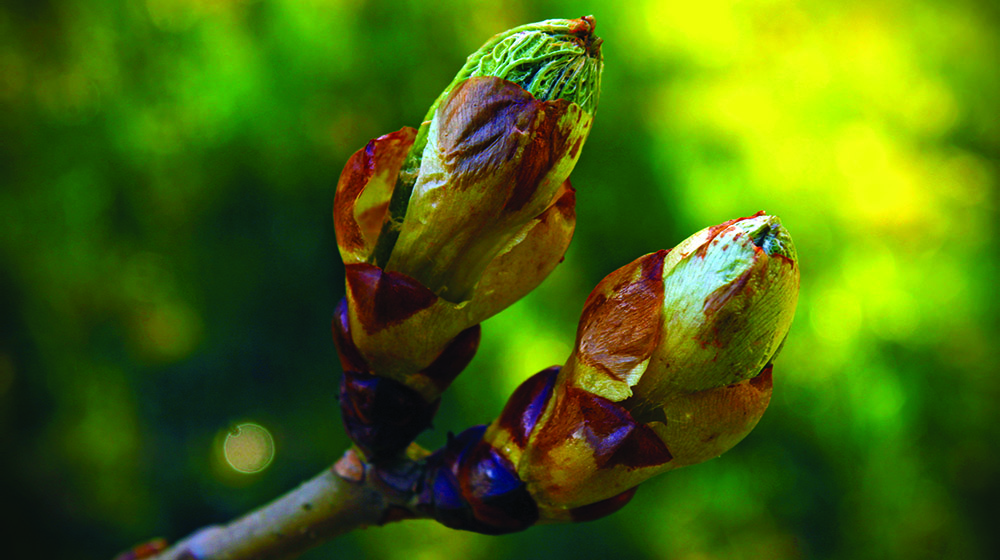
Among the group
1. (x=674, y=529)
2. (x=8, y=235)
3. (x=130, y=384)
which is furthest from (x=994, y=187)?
(x=8, y=235)

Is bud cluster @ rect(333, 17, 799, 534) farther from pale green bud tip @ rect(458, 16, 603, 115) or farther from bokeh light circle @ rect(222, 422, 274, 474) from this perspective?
bokeh light circle @ rect(222, 422, 274, 474)

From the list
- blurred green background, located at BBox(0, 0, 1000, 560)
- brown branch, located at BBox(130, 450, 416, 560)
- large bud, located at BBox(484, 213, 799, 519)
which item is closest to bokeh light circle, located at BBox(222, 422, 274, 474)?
blurred green background, located at BBox(0, 0, 1000, 560)

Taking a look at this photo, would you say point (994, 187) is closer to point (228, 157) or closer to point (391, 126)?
point (391, 126)

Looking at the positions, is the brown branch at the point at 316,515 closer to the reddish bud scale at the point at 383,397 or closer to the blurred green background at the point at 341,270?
the reddish bud scale at the point at 383,397

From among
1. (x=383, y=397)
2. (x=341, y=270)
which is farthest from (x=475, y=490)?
(x=341, y=270)

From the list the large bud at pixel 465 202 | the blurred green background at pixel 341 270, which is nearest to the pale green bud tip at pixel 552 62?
the large bud at pixel 465 202

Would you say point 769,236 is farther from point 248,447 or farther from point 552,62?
point 248,447
